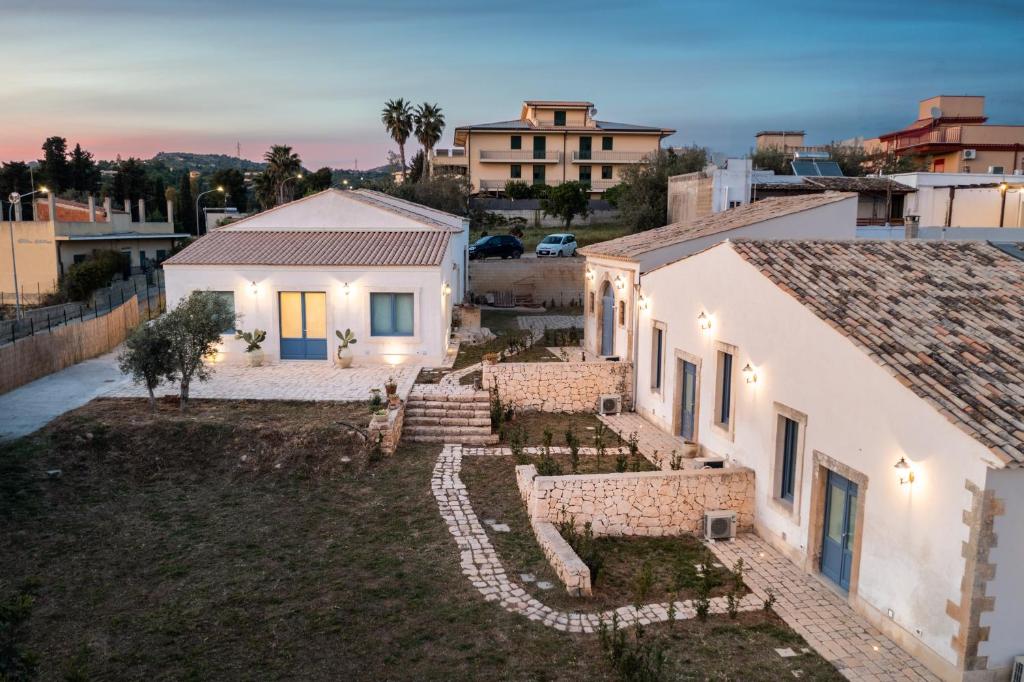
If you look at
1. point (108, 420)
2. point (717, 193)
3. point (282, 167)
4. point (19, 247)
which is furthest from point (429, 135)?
point (108, 420)

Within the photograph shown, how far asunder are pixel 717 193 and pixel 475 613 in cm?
2379

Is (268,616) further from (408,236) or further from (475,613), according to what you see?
(408,236)

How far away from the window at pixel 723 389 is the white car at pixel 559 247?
27.4 meters

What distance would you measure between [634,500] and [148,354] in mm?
11987

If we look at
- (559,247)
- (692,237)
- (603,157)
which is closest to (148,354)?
(692,237)

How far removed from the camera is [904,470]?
898 cm

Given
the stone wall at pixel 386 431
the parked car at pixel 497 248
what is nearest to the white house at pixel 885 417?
the stone wall at pixel 386 431

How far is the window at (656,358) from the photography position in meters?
18.8

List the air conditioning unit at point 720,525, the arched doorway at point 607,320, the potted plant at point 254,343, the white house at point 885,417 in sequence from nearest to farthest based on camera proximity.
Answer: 1. the white house at point 885,417
2. the air conditioning unit at point 720,525
3. the potted plant at point 254,343
4. the arched doorway at point 607,320

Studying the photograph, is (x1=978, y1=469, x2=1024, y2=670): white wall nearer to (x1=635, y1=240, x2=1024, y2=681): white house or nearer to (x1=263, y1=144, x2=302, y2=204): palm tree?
(x1=635, y1=240, x2=1024, y2=681): white house

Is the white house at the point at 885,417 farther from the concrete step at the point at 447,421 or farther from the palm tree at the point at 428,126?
the palm tree at the point at 428,126

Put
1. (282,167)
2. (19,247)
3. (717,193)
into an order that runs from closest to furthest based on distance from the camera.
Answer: (717,193) → (19,247) → (282,167)

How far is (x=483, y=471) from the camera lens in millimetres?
16203

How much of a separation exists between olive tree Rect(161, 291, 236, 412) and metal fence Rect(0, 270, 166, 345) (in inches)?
256
